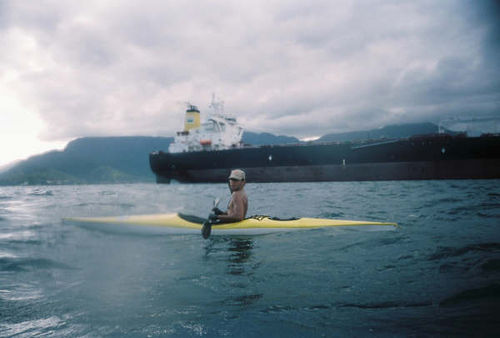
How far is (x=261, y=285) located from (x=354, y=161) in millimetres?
22724

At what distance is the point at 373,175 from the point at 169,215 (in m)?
20.5

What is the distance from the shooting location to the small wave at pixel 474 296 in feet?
9.28

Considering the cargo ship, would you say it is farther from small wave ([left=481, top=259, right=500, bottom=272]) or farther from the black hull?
small wave ([left=481, top=259, right=500, bottom=272])

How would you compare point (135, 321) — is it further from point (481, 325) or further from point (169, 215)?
point (169, 215)

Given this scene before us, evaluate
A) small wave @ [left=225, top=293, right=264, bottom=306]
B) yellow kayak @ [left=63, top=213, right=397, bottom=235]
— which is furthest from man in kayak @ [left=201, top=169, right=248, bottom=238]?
small wave @ [left=225, top=293, right=264, bottom=306]

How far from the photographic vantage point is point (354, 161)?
24578 millimetres

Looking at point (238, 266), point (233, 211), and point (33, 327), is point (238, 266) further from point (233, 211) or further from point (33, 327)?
point (33, 327)

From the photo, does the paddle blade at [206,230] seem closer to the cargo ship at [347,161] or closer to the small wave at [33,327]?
the small wave at [33,327]

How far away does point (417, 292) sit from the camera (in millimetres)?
3104

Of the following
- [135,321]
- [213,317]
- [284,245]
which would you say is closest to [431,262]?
[284,245]

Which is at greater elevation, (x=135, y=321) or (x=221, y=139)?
(x=221, y=139)

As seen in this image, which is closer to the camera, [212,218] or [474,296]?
[474,296]

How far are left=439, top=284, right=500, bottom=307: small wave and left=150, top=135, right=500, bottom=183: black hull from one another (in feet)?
72.1

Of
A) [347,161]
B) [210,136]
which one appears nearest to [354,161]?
[347,161]
